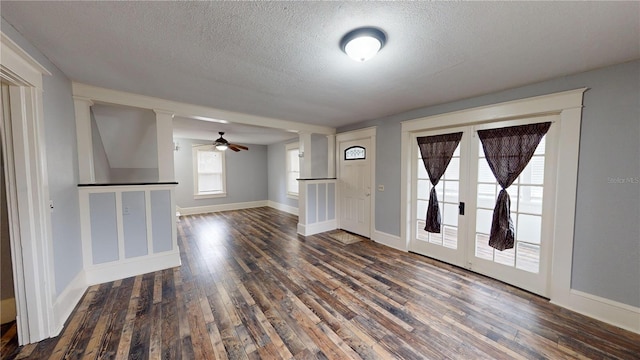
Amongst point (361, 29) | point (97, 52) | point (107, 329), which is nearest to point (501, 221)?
point (361, 29)

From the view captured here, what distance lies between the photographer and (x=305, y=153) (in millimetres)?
4766

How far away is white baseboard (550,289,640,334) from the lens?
1.93 m

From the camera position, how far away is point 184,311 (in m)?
2.15

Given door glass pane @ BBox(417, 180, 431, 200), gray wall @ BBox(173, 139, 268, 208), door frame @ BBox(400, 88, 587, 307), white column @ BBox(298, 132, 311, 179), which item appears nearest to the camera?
door frame @ BBox(400, 88, 587, 307)

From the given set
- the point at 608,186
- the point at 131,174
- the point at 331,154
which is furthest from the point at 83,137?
the point at 608,186

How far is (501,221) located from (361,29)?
2710mm

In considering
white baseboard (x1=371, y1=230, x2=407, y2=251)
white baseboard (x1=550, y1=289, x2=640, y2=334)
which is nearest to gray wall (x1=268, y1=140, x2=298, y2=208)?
white baseboard (x1=371, y1=230, x2=407, y2=251)

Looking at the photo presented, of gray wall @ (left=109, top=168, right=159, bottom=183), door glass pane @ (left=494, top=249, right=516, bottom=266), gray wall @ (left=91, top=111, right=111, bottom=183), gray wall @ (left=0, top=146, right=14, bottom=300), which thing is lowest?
door glass pane @ (left=494, top=249, right=516, bottom=266)

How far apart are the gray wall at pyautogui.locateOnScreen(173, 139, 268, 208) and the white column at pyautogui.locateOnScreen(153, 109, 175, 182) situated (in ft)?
12.4

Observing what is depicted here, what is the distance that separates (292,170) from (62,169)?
4971 millimetres

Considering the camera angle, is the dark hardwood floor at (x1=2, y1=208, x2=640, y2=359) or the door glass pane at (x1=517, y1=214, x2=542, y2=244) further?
the door glass pane at (x1=517, y1=214, x2=542, y2=244)

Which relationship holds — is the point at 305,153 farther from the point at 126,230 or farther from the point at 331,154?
the point at 126,230

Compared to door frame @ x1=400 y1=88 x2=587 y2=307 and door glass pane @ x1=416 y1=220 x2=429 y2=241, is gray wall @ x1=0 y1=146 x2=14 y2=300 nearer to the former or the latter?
door glass pane @ x1=416 y1=220 x2=429 y2=241

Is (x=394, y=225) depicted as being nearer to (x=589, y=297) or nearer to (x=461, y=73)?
(x=589, y=297)
